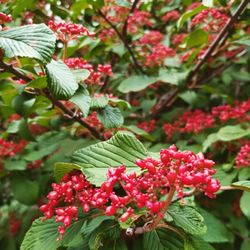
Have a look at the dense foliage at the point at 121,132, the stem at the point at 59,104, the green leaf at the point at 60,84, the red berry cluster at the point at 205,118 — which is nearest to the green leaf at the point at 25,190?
the dense foliage at the point at 121,132

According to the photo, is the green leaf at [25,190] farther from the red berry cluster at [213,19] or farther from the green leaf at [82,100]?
the red berry cluster at [213,19]

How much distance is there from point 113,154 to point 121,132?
0.38 feet

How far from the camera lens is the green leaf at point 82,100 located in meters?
1.26

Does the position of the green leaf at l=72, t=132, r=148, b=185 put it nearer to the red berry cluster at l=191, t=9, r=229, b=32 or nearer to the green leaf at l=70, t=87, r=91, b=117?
the green leaf at l=70, t=87, r=91, b=117

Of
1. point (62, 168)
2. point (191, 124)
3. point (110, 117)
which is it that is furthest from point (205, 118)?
point (62, 168)

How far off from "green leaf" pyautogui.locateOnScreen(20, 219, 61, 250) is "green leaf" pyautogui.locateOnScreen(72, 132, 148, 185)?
0.75 feet

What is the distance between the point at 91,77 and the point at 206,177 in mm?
719

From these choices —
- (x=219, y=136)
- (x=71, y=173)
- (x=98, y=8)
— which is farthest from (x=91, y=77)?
(x=219, y=136)

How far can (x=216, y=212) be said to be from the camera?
2168mm

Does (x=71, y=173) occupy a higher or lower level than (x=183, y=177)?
lower

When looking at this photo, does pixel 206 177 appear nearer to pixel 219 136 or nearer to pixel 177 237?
pixel 177 237

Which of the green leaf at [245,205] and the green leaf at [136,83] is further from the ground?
the green leaf at [136,83]

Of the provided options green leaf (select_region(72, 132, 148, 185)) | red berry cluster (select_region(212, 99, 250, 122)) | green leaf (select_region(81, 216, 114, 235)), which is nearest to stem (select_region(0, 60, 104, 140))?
green leaf (select_region(72, 132, 148, 185))

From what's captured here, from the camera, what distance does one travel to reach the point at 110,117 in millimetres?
1462
